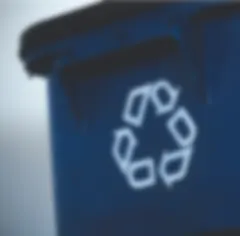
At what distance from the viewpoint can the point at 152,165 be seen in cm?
147

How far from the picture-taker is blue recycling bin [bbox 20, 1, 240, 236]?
56.7 inches

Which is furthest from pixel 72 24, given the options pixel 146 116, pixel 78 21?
pixel 146 116

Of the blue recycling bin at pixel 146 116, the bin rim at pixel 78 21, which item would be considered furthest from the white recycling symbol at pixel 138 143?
the bin rim at pixel 78 21

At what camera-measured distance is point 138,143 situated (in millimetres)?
1487

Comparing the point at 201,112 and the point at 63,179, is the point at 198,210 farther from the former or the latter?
the point at 63,179

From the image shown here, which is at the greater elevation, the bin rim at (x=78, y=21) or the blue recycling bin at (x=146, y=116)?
the bin rim at (x=78, y=21)

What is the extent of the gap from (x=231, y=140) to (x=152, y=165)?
0.19 metres

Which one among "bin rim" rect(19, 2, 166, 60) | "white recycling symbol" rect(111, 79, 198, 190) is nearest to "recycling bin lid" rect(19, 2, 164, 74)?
"bin rim" rect(19, 2, 166, 60)

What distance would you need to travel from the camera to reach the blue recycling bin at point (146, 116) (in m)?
1.44

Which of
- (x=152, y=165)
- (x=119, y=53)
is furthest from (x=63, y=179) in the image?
(x=119, y=53)

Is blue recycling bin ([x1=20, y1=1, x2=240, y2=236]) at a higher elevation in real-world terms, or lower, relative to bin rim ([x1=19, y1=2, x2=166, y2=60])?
lower

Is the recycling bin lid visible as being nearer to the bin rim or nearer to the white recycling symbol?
the bin rim

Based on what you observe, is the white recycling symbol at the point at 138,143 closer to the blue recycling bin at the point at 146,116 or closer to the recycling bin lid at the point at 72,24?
the blue recycling bin at the point at 146,116

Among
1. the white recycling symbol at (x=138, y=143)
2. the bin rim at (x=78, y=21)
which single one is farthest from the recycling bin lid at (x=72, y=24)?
the white recycling symbol at (x=138, y=143)
